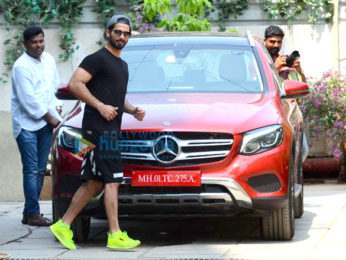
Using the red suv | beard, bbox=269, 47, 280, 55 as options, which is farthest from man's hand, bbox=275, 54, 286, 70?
the red suv

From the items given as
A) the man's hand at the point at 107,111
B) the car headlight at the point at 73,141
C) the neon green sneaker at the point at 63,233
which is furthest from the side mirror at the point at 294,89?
the neon green sneaker at the point at 63,233

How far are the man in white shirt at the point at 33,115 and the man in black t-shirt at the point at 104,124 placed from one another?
1974 mm

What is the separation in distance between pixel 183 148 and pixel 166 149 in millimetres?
129

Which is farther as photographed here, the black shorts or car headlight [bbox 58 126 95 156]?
car headlight [bbox 58 126 95 156]

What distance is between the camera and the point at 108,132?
8.20 meters

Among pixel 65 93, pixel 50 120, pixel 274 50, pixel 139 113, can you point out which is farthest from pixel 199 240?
pixel 274 50

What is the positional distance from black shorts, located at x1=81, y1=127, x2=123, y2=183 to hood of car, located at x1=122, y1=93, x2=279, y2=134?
0.25m

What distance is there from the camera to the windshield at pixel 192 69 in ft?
30.5

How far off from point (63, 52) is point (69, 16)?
0.54 m

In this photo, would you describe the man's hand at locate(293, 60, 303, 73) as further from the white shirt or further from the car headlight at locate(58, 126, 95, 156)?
the car headlight at locate(58, 126, 95, 156)

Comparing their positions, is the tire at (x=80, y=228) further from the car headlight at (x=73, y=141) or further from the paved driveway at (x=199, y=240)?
the car headlight at (x=73, y=141)

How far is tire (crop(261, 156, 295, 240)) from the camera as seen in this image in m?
8.58

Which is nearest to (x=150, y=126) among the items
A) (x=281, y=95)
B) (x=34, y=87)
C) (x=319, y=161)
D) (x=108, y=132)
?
(x=108, y=132)

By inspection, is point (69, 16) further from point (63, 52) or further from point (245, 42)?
point (245, 42)
